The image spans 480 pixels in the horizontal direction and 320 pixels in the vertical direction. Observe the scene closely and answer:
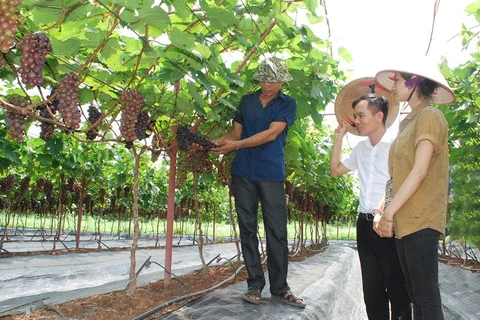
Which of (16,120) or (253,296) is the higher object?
(16,120)

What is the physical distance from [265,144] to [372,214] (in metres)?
1.00

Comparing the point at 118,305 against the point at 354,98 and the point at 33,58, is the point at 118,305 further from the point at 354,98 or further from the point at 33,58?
the point at 354,98

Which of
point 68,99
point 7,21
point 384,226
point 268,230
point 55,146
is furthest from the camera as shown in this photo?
point 55,146

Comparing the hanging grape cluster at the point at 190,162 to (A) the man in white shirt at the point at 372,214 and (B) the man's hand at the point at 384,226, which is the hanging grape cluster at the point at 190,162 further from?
(B) the man's hand at the point at 384,226

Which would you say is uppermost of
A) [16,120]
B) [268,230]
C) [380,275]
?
[16,120]

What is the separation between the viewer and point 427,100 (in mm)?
2205

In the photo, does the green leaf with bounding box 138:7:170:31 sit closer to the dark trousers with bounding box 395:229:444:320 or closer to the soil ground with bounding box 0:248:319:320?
the dark trousers with bounding box 395:229:444:320

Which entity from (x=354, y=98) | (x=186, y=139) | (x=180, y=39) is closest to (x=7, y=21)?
(x=180, y=39)

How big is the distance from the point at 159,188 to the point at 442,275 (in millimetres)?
10221

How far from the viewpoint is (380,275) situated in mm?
2674

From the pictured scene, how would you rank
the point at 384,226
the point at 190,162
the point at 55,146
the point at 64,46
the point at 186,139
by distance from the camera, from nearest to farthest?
1. the point at 64,46
2. the point at 384,226
3. the point at 186,139
4. the point at 190,162
5. the point at 55,146

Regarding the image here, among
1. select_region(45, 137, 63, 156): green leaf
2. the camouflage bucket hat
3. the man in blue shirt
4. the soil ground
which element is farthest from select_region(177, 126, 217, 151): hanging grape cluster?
select_region(45, 137, 63, 156): green leaf

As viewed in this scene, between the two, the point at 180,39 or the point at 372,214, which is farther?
the point at 372,214

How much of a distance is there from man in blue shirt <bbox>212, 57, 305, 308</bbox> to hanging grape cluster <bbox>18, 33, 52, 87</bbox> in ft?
5.56
